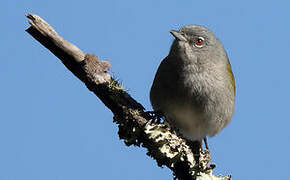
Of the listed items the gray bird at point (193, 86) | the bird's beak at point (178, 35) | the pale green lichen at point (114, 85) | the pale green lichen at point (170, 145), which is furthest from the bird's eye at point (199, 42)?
the pale green lichen at point (114, 85)

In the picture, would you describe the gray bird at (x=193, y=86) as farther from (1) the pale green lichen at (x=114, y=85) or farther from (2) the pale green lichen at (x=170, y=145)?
(1) the pale green lichen at (x=114, y=85)

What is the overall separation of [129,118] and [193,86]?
1.97 m

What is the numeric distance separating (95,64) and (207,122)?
2920 mm

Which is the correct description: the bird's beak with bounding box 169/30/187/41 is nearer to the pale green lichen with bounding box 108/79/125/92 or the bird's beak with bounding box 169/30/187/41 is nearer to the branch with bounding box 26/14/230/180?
the branch with bounding box 26/14/230/180

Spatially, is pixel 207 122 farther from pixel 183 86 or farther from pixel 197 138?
pixel 183 86

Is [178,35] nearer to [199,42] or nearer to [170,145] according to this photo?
[199,42]

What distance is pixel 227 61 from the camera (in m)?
8.34

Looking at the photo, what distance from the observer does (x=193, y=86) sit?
23.4 feet

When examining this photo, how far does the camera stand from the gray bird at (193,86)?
7145 mm

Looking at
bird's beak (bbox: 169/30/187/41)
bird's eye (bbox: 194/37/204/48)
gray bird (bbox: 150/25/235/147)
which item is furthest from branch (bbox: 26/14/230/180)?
bird's eye (bbox: 194/37/204/48)

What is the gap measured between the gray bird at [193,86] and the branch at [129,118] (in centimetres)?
128

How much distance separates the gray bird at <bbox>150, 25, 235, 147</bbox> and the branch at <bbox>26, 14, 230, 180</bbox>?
128 cm

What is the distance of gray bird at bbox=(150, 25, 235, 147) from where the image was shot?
23.4 ft

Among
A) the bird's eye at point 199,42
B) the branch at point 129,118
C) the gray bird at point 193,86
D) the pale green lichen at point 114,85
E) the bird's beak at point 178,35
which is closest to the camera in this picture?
the branch at point 129,118
